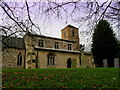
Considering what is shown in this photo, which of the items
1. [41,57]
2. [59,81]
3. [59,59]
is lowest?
[59,81]

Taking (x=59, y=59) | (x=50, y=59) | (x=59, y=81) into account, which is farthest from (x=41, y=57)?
(x=59, y=81)

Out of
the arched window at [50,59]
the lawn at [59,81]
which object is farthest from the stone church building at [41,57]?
the lawn at [59,81]

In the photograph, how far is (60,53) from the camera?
23.8 m

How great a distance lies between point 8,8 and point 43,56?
17309 millimetres

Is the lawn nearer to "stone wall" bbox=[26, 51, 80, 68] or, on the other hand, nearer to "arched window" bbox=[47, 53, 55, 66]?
"stone wall" bbox=[26, 51, 80, 68]

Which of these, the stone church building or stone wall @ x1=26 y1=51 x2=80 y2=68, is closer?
the stone church building

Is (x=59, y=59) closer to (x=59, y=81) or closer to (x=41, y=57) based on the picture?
(x=41, y=57)

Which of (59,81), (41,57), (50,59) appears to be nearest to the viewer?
(59,81)

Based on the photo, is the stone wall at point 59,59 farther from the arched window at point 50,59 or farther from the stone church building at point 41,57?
the arched window at point 50,59

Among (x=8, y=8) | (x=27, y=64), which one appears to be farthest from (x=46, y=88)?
(x=27, y=64)

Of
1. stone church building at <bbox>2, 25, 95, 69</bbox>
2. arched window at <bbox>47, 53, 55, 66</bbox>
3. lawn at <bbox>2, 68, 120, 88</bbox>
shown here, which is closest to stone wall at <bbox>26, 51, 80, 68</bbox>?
stone church building at <bbox>2, 25, 95, 69</bbox>

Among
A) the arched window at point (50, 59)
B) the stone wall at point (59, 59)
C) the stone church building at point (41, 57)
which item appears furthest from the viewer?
the arched window at point (50, 59)

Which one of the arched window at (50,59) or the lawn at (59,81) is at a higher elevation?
the arched window at (50,59)

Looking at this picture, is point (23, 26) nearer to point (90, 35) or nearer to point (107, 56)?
point (90, 35)
